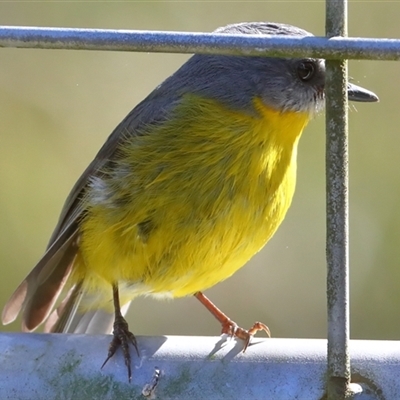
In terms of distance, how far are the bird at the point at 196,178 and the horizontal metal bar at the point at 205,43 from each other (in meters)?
0.94

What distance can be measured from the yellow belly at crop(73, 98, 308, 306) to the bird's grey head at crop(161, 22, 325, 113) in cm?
4

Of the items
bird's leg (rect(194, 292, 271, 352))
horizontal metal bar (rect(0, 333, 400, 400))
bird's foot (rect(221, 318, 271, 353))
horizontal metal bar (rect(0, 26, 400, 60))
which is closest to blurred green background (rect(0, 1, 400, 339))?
bird's leg (rect(194, 292, 271, 352))

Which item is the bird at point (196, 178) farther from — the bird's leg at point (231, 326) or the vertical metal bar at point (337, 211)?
the vertical metal bar at point (337, 211)

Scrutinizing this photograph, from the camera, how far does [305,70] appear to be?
2.69 meters

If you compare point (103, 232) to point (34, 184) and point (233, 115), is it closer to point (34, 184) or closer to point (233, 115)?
point (233, 115)

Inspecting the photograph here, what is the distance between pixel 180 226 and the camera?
8.41 feet

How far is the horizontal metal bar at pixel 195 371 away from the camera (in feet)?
5.73

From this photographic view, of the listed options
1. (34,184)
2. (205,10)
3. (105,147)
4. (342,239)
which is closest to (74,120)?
(34,184)

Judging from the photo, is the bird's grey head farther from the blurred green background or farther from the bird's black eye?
the blurred green background

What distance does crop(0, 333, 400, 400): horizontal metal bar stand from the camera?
1746mm

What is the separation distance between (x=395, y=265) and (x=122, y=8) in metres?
1.95

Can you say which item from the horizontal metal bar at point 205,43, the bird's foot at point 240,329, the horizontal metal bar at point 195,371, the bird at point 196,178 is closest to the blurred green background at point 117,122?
the bird's foot at point 240,329

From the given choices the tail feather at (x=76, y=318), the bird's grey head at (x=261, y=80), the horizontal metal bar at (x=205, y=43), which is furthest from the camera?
the tail feather at (x=76, y=318)

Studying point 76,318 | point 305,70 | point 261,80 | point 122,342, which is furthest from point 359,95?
point 76,318
